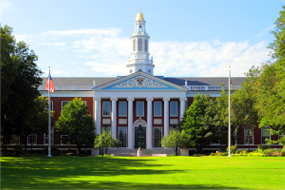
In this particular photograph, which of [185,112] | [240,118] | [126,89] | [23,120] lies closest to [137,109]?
[126,89]

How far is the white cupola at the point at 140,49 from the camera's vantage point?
71562 mm

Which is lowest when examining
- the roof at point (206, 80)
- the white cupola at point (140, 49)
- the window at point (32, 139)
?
the window at point (32, 139)

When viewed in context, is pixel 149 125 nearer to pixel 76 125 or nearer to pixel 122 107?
pixel 122 107

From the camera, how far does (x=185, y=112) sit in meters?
59.3

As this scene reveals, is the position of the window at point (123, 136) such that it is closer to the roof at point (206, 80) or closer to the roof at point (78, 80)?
the roof at point (78, 80)

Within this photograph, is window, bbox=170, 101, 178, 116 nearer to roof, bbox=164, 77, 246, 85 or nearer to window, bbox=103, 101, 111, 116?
roof, bbox=164, 77, 246, 85

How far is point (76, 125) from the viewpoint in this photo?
56.4 m

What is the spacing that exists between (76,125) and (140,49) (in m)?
23.2

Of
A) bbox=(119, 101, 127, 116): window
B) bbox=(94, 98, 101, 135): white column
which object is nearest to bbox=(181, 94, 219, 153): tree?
bbox=(119, 101, 127, 116): window

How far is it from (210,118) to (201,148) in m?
6.42

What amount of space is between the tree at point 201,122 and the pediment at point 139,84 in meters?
6.25

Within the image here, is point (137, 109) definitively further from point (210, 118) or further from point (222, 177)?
point (222, 177)

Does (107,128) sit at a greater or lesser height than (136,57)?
lesser

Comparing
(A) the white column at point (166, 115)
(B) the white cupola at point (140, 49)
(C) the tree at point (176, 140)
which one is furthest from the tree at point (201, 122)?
(B) the white cupola at point (140, 49)
